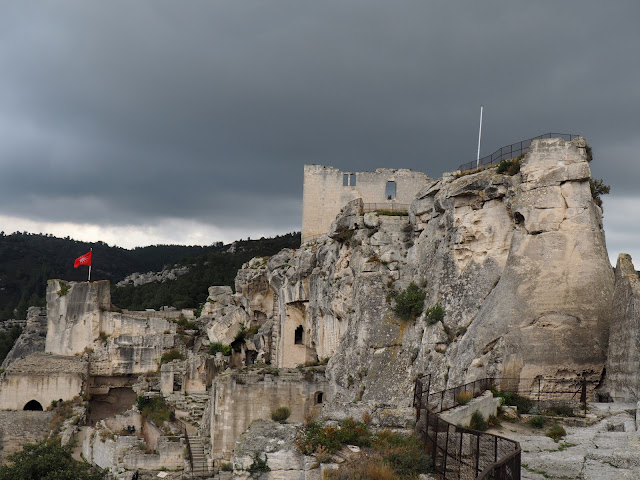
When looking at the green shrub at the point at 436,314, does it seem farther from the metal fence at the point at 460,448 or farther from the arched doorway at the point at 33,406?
the arched doorway at the point at 33,406

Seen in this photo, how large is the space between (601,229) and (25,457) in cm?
2442

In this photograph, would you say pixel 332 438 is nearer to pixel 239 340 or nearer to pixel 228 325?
pixel 228 325

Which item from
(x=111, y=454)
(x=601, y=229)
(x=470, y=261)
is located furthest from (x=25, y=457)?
(x=601, y=229)

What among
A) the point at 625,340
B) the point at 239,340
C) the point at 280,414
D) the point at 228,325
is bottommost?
the point at 280,414

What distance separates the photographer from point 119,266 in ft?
483

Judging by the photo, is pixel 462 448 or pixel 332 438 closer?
pixel 462 448

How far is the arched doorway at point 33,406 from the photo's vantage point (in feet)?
144

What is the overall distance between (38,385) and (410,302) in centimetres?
2782

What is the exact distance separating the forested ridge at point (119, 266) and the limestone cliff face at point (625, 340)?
57783 millimetres

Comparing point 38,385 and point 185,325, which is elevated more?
point 185,325

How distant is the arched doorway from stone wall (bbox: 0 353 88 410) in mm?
258

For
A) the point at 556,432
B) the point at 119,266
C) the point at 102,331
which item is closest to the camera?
the point at 556,432

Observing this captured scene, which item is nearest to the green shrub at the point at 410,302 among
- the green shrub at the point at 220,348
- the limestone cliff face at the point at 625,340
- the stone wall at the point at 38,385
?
the limestone cliff face at the point at 625,340

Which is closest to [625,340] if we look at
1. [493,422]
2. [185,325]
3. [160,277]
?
[493,422]
